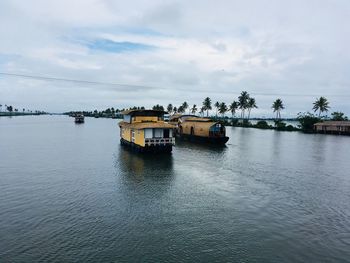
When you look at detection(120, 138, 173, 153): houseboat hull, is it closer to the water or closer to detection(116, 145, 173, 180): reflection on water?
detection(116, 145, 173, 180): reflection on water

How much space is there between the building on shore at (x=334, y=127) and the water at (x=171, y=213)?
252ft

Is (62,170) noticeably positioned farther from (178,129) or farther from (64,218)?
(178,129)

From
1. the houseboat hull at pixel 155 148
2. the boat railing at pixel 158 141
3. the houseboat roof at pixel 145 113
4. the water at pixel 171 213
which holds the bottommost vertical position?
the water at pixel 171 213

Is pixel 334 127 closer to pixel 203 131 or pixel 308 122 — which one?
pixel 308 122

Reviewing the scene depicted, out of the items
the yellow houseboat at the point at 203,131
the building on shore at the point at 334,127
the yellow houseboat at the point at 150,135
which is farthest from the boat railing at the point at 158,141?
the building on shore at the point at 334,127

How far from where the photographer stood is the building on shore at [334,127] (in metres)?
102

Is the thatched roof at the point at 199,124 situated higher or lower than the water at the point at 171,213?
higher

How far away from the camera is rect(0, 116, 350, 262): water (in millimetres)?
14680

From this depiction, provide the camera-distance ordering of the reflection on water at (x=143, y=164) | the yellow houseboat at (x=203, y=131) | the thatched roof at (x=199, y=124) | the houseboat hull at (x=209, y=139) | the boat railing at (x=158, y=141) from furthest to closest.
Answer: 1. the thatched roof at (x=199, y=124)
2. the yellow houseboat at (x=203, y=131)
3. the houseboat hull at (x=209, y=139)
4. the boat railing at (x=158, y=141)
5. the reflection on water at (x=143, y=164)

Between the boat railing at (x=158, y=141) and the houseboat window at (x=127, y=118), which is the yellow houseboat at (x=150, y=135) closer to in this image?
the boat railing at (x=158, y=141)

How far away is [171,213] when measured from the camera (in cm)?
1980

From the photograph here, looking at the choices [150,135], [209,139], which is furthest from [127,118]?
[209,139]

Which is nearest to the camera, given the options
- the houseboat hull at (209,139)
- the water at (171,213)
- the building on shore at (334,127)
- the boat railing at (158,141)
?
the water at (171,213)

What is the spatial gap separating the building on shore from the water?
252 feet
